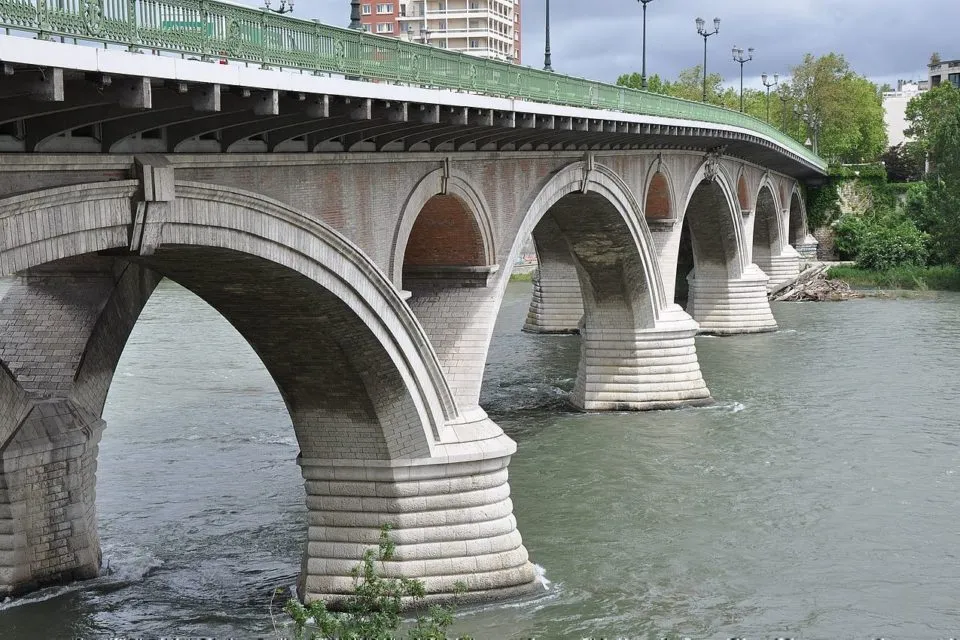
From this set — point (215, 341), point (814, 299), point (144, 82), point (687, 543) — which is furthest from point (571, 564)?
point (814, 299)

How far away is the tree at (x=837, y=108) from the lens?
111812 millimetres

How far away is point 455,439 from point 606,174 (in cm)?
1426

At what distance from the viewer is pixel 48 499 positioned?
2072 cm

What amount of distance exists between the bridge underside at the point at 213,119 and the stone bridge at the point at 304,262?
0.03 meters

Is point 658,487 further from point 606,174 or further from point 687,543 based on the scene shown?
point 606,174

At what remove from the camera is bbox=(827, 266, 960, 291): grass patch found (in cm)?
6919

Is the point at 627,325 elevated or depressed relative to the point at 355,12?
depressed

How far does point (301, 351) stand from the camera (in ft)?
66.3

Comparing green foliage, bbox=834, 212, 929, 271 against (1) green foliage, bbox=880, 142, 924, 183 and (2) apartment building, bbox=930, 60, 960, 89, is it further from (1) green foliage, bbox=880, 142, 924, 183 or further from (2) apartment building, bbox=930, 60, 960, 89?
(2) apartment building, bbox=930, 60, 960, 89

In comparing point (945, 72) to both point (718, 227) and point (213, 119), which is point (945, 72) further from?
point (213, 119)

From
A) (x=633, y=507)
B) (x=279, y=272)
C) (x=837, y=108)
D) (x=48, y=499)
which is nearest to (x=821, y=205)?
(x=837, y=108)

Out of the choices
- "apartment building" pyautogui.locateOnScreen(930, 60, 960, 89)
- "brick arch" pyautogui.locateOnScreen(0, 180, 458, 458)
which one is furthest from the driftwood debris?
"apartment building" pyautogui.locateOnScreen(930, 60, 960, 89)

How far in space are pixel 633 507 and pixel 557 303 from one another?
28.4m

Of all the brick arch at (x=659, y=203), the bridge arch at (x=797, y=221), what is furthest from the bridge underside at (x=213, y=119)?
the bridge arch at (x=797, y=221)
